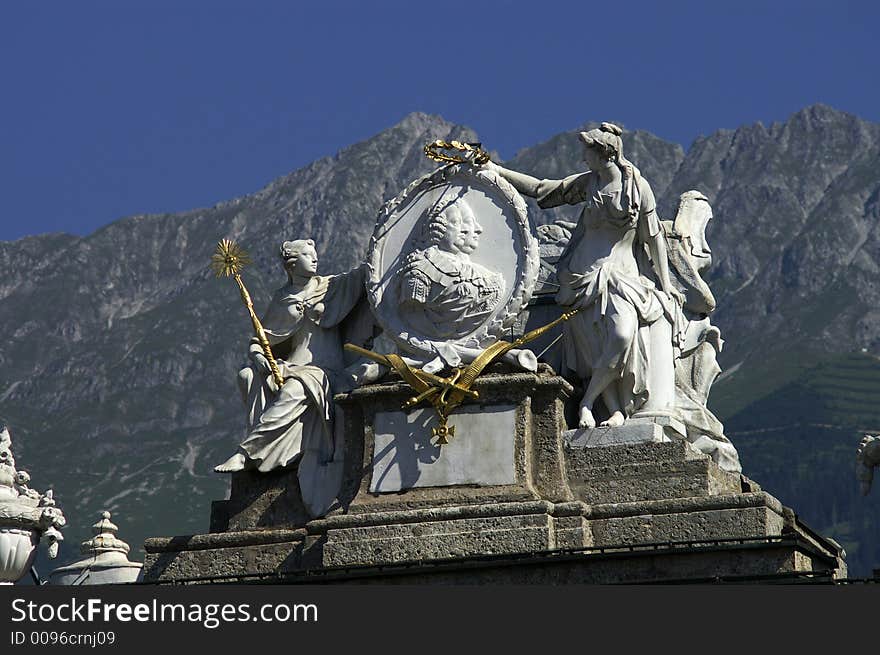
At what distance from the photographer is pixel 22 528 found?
29609 millimetres

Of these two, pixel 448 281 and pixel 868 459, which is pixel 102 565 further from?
pixel 868 459

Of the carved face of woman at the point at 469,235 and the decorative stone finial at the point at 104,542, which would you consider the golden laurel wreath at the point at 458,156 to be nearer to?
the carved face of woman at the point at 469,235

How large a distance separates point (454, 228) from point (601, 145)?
2359mm

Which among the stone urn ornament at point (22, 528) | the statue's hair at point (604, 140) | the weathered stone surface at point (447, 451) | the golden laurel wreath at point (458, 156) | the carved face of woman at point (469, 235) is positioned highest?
the golden laurel wreath at point (458, 156)

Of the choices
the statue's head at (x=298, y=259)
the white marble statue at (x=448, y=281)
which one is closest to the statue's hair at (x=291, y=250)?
the statue's head at (x=298, y=259)

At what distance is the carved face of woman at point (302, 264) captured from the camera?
105 feet

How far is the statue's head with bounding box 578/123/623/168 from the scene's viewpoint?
97.9 feet

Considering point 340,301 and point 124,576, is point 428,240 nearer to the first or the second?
point 340,301

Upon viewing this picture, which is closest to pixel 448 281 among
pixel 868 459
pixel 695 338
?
pixel 695 338

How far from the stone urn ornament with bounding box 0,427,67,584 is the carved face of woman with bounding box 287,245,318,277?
16.2 ft

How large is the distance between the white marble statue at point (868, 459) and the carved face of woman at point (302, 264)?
9.01m

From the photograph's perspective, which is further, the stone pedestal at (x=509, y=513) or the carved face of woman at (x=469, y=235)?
the carved face of woman at (x=469, y=235)

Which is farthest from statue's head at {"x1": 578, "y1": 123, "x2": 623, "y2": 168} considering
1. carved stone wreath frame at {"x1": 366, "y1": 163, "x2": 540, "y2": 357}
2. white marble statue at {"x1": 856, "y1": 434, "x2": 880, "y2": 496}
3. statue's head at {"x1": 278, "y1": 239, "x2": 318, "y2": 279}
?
white marble statue at {"x1": 856, "y1": 434, "x2": 880, "y2": 496}

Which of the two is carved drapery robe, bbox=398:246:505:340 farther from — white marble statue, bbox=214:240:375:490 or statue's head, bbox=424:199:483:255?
white marble statue, bbox=214:240:375:490
